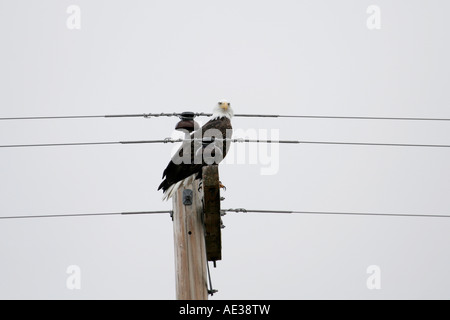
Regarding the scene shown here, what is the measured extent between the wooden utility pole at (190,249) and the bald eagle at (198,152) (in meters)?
0.35

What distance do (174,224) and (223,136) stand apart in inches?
132

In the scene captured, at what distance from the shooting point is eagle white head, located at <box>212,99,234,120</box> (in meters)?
9.23

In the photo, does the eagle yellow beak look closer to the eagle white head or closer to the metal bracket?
the eagle white head

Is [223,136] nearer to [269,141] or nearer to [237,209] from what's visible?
[269,141]

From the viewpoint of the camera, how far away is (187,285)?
5.60 m

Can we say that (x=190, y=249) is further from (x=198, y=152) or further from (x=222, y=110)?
(x=222, y=110)

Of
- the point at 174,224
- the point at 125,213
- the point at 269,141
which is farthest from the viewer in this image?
the point at 269,141

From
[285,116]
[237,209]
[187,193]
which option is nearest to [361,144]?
[285,116]

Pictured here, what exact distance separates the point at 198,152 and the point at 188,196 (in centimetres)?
157

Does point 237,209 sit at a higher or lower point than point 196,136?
lower

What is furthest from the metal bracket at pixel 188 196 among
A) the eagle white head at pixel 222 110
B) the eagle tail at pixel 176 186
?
the eagle white head at pixel 222 110

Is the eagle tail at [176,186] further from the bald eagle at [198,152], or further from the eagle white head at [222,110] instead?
the eagle white head at [222,110]

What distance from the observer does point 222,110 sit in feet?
30.4
